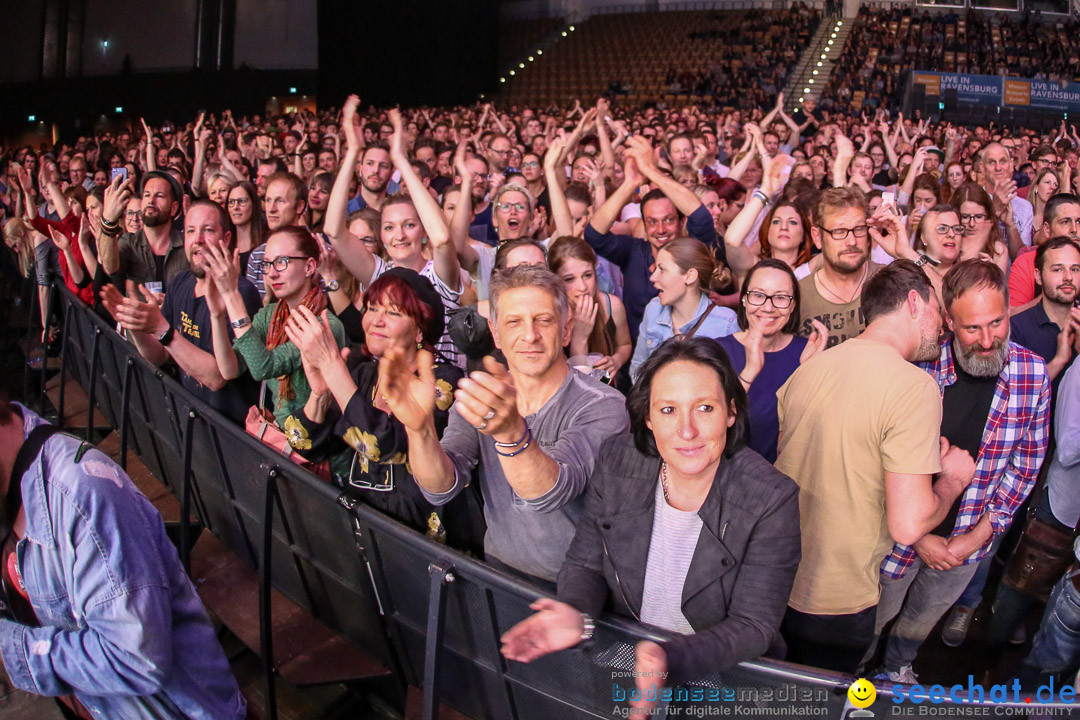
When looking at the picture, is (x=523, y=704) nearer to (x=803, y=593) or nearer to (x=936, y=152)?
(x=803, y=593)

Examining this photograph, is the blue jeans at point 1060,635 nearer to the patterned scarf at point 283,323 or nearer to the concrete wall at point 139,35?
the patterned scarf at point 283,323

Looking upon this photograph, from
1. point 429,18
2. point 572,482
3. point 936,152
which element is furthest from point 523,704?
point 429,18

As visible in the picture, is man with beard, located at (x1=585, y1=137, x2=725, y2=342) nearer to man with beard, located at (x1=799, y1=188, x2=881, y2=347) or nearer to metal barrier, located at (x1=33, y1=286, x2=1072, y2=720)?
man with beard, located at (x1=799, y1=188, x2=881, y2=347)

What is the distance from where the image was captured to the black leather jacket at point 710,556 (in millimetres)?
1496

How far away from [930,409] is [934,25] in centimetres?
2528

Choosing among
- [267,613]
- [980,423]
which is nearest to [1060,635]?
[980,423]

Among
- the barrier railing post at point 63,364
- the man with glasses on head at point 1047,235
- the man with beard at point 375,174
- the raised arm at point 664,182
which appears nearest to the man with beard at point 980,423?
the man with glasses on head at point 1047,235

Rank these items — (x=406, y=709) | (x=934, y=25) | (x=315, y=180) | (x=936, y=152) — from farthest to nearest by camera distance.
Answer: (x=934, y=25)
(x=936, y=152)
(x=315, y=180)
(x=406, y=709)

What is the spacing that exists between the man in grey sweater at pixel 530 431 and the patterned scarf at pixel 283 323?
0.80m

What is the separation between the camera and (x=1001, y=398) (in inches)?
93.9

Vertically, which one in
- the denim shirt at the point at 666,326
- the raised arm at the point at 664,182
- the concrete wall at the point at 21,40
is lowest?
the denim shirt at the point at 666,326

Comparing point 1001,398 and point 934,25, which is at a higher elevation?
point 934,25

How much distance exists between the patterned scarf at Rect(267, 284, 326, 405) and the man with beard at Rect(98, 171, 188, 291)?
1.38 metres

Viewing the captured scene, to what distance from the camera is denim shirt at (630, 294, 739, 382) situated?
308 centimetres
